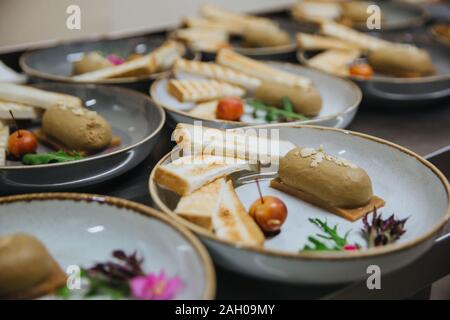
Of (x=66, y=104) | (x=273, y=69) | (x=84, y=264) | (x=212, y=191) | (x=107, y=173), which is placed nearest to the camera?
(x=84, y=264)

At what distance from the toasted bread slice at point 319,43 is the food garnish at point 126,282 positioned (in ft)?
5.25

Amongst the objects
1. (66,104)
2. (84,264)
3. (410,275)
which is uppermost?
(66,104)

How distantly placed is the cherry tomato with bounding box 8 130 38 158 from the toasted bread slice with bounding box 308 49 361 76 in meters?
1.17

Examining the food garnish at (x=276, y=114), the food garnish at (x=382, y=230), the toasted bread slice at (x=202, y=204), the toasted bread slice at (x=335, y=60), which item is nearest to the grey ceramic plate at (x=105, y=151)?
the toasted bread slice at (x=202, y=204)

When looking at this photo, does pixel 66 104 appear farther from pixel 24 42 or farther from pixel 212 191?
pixel 24 42

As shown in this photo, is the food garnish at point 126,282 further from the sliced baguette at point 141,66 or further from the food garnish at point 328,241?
the sliced baguette at point 141,66

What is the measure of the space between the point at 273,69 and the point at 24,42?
1102mm

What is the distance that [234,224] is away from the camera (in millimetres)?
1178

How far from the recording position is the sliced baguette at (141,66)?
2.00m

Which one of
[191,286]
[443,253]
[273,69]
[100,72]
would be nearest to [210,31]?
[273,69]

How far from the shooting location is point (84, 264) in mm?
1114

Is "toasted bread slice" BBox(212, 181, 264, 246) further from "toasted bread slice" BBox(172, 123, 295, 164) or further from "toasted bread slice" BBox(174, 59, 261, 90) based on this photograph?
"toasted bread slice" BBox(174, 59, 261, 90)
